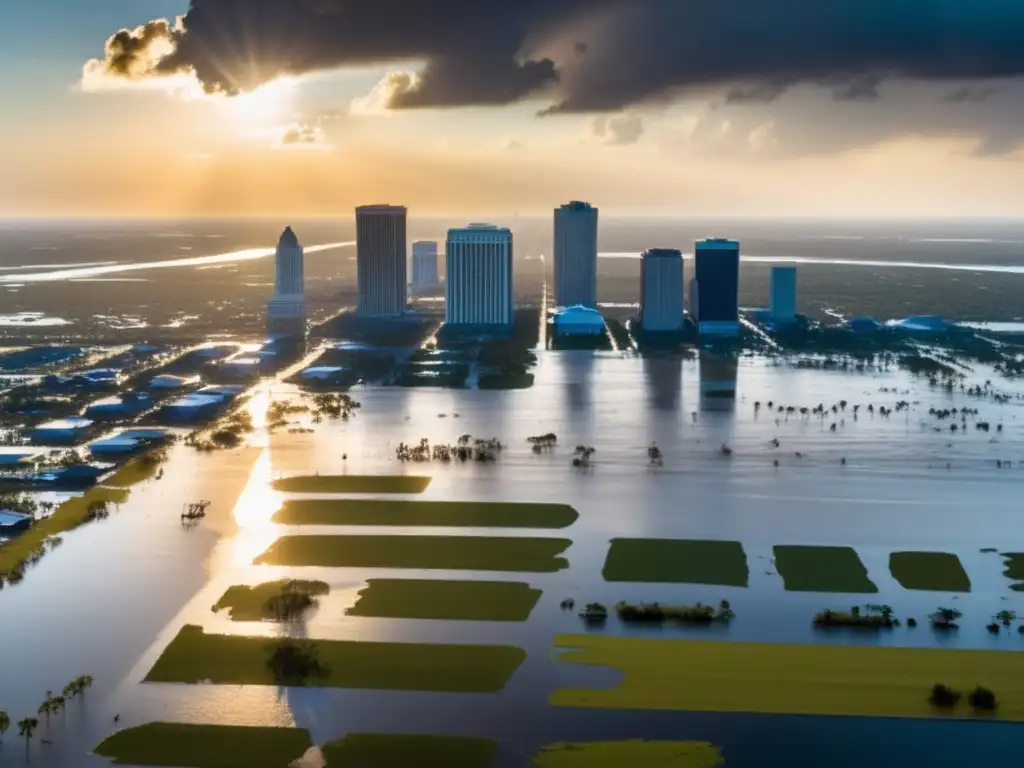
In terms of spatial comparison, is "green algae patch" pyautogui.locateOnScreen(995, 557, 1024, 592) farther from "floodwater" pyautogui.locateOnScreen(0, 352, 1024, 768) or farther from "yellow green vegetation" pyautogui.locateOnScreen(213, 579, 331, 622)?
"yellow green vegetation" pyautogui.locateOnScreen(213, 579, 331, 622)

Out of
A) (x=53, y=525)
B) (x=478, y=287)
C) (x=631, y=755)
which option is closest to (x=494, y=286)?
(x=478, y=287)

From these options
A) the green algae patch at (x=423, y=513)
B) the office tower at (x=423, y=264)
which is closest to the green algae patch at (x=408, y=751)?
the green algae patch at (x=423, y=513)

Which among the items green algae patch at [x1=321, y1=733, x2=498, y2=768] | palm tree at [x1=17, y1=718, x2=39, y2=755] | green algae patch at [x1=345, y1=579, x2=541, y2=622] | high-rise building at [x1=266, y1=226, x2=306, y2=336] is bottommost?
green algae patch at [x1=321, y1=733, x2=498, y2=768]

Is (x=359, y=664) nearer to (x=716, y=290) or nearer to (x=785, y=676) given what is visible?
(x=785, y=676)

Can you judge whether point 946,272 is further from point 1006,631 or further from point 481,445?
point 1006,631

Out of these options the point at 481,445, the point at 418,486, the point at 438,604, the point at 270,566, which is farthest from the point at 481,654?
the point at 481,445

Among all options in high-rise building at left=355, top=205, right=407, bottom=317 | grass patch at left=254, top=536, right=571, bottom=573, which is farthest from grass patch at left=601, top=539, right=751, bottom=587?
high-rise building at left=355, top=205, right=407, bottom=317
